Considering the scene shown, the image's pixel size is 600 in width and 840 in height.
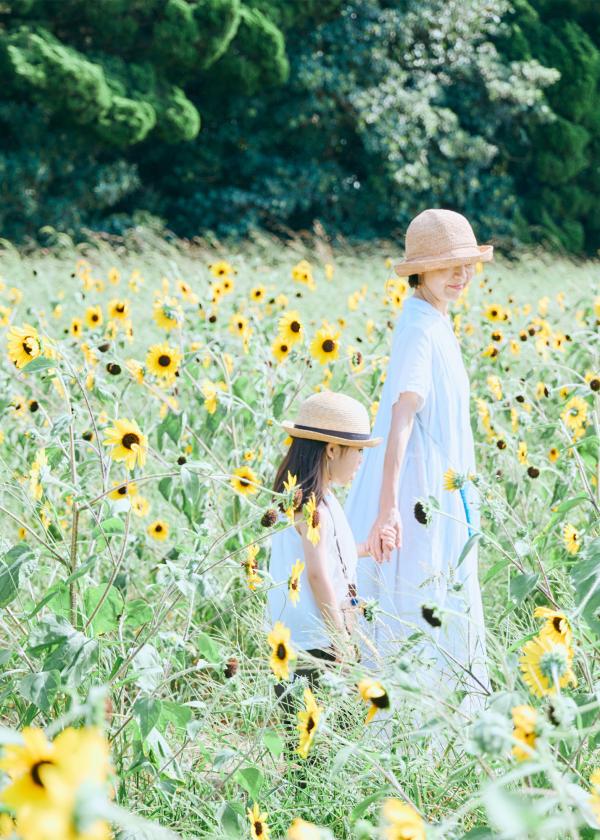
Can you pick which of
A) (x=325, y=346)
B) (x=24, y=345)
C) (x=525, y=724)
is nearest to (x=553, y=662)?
(x=525, y=724)

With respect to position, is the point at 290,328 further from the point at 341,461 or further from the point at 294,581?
the point at 294,581

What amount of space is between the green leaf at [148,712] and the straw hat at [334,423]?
0.83m

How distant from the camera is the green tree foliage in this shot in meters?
16.0

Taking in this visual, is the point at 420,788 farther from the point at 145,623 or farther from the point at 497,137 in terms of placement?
the point at 497,137

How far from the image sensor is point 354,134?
15.4m

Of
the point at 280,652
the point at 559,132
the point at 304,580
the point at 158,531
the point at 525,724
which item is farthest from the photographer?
the point at 559,132

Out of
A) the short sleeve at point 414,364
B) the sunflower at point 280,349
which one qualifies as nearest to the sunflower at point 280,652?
the short sleeve at point 414,364

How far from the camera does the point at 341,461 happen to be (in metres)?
2.42

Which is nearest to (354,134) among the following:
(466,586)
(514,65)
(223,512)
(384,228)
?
(384,228)

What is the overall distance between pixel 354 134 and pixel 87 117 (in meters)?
4.20

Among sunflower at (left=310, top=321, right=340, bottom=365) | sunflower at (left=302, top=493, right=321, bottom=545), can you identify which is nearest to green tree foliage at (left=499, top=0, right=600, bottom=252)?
sunflower at (left=310, top=321, right=340, bottom=365)

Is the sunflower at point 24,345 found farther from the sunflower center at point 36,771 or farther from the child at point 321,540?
the sunflower center at point 36,771

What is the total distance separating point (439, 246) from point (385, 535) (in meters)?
0.74

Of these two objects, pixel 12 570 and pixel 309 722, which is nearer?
pixel 309 722
